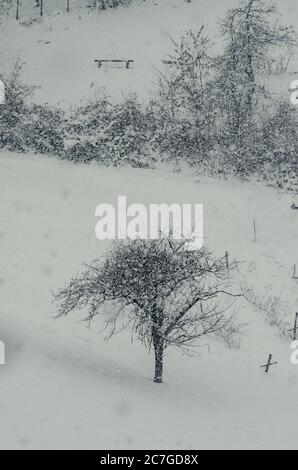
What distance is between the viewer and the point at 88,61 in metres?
38.5

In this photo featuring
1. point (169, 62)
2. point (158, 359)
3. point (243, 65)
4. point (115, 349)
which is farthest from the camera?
point (169, 62)

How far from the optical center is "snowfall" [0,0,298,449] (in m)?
14.1

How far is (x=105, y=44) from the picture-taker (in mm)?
39438

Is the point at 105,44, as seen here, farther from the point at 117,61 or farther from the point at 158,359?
the point at 158,359

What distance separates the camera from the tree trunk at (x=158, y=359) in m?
16.4

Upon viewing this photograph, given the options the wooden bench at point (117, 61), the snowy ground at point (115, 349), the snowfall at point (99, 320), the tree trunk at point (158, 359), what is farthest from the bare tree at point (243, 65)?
the tree trunk at point (158, 359)

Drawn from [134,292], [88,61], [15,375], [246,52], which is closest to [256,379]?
[134,292]

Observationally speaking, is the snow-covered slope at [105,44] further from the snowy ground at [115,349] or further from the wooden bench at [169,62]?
the snowy ground at [115,349]

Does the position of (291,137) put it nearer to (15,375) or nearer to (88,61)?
(88,61)

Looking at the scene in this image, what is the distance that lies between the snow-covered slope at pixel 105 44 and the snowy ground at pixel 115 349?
6.59 metres

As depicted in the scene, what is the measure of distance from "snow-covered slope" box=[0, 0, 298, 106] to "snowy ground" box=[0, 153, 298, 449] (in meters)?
6.59

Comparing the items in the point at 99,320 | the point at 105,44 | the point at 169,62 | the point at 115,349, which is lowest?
the point at 115,349

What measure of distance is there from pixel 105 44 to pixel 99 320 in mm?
24241

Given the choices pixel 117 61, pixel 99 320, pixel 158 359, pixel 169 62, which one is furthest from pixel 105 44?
pixel 158 359
